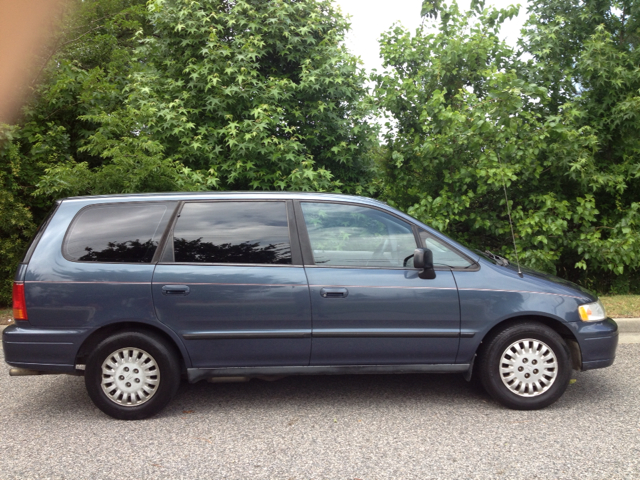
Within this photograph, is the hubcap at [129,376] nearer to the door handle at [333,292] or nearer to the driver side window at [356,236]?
the door handle at [333,292]

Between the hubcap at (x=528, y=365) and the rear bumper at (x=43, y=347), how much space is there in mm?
3297

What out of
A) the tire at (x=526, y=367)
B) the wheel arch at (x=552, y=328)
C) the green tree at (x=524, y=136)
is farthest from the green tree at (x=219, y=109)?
the tire at (x=526, y=367)

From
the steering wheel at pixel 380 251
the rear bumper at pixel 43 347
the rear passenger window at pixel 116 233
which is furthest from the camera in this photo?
the steering wheel at pixel 380 251

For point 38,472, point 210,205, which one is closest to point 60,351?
point 38,472

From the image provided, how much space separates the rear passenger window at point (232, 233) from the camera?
4332 millimetres

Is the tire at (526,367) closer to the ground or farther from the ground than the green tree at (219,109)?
closer to the ground

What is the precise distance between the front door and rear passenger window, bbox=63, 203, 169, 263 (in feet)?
3.97

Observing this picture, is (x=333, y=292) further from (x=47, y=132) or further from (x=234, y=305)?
(x=47, y=132)

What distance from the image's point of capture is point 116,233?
436 centimetres

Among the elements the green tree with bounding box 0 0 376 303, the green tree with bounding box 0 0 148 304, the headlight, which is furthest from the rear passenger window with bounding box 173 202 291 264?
the green tree with bounding box 0 0 148 304

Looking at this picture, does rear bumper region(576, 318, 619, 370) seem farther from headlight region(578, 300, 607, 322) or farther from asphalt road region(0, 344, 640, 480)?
asphalt road region(0, 344, 640, 480)

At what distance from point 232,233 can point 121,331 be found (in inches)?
45.0

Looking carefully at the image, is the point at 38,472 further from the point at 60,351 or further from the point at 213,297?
the point at 213,297

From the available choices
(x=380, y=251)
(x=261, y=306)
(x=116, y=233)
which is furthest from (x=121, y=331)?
(x=380, y=251)
